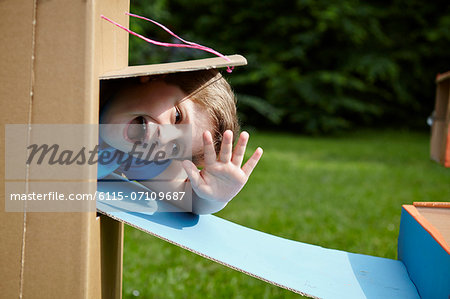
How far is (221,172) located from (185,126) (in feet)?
0.51

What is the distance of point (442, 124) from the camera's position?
157cm

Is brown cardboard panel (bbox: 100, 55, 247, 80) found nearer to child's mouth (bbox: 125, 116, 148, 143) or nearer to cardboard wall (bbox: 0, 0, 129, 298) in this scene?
cardboard wall (bbox: 0, 0, 129, 298)

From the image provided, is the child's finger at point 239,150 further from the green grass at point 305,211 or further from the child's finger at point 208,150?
the green grass at point 305,211

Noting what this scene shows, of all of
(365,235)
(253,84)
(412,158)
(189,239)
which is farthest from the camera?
(253,84)

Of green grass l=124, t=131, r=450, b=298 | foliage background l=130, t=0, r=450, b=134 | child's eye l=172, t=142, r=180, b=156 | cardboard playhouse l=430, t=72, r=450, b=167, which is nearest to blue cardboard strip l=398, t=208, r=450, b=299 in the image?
cardboard playhouse l=430, t=72, r=450, b=167

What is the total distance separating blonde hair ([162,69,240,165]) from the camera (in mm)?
1106

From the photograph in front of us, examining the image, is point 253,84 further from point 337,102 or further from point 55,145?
point 55,145

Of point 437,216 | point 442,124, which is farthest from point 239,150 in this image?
point 442,124

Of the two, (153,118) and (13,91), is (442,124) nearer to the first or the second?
(153,118)

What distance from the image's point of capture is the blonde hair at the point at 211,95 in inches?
43.6

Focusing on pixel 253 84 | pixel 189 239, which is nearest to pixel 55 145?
pixel 189 239

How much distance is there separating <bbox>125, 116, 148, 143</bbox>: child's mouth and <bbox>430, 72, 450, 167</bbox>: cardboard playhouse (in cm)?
102

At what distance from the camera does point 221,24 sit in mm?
11141

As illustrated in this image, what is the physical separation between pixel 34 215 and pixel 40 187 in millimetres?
56
